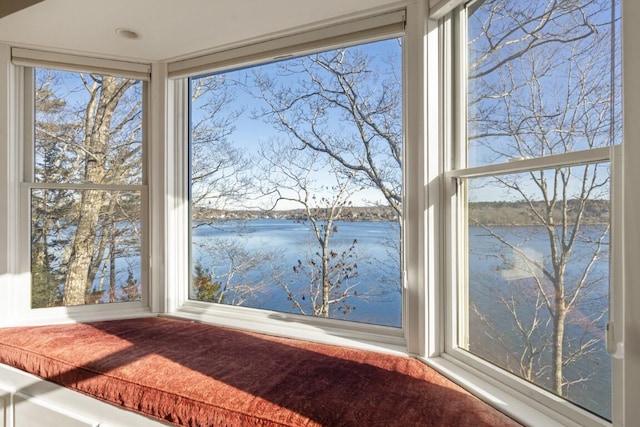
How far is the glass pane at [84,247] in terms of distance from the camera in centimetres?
185

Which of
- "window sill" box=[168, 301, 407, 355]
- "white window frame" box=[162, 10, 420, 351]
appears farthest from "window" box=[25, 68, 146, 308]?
"window sill" box=[168, 301, 407, 355]

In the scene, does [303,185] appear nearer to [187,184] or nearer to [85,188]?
[187,184]

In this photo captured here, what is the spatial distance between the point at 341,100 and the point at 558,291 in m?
1.11

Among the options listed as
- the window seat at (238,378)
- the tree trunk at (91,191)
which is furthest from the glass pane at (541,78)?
the tree trunk at (91,191)

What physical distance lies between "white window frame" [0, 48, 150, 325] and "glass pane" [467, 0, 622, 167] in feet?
5.72

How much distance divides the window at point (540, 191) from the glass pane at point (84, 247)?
5.58 ft

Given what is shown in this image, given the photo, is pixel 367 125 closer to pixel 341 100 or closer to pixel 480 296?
pixel 341 100

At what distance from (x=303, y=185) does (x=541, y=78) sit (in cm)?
101

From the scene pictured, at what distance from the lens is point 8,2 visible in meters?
1.51

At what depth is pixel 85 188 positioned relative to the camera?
1.88 metres

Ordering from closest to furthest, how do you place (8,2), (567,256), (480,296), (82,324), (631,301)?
(631,301)
(567,256)
(480,296)
(8,2)
(82,324)

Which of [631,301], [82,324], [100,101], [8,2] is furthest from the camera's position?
[100,101]

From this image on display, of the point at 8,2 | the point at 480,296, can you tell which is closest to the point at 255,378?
the point at 480,296

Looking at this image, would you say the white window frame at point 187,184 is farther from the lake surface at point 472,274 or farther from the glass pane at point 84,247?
the glass pane at point 84,247
